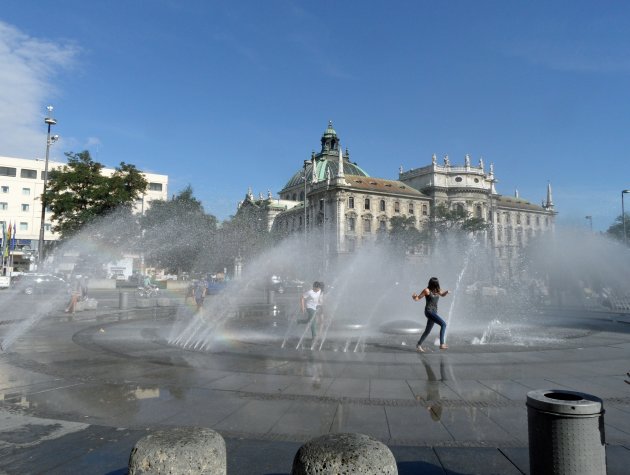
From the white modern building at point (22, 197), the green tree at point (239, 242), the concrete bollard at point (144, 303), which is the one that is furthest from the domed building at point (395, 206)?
the concrete bollard at point (144, 303)

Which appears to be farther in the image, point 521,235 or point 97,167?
point 521,235

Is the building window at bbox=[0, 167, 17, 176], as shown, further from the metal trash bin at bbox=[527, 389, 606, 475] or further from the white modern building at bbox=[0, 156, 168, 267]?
the metal trash bin at bbox=[527, 389, 606, 475]

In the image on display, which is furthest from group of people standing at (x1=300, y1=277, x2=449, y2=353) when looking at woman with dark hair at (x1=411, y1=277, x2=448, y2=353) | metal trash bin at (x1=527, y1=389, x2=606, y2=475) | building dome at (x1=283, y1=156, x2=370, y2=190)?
building dome at (x1=283, y1=156, x2=370, y2=190)

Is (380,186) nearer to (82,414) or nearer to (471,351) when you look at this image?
(471,351)

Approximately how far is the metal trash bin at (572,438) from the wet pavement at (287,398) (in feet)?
2.77

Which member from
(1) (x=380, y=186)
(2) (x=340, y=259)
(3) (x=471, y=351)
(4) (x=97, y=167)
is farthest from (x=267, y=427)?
(1) (x=380, y=186)

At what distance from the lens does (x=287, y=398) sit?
6578mm

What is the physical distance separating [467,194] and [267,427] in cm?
9685

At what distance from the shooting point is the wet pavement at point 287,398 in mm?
4512

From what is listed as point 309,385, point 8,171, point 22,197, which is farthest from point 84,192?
point 8,171

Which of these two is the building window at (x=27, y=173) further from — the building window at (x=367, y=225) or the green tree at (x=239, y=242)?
the building window at (x=367, y=225)

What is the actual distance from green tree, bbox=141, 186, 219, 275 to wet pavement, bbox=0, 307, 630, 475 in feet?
154

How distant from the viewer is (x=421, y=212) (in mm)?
96000

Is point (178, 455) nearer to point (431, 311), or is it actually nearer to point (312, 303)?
point (431, 311)
